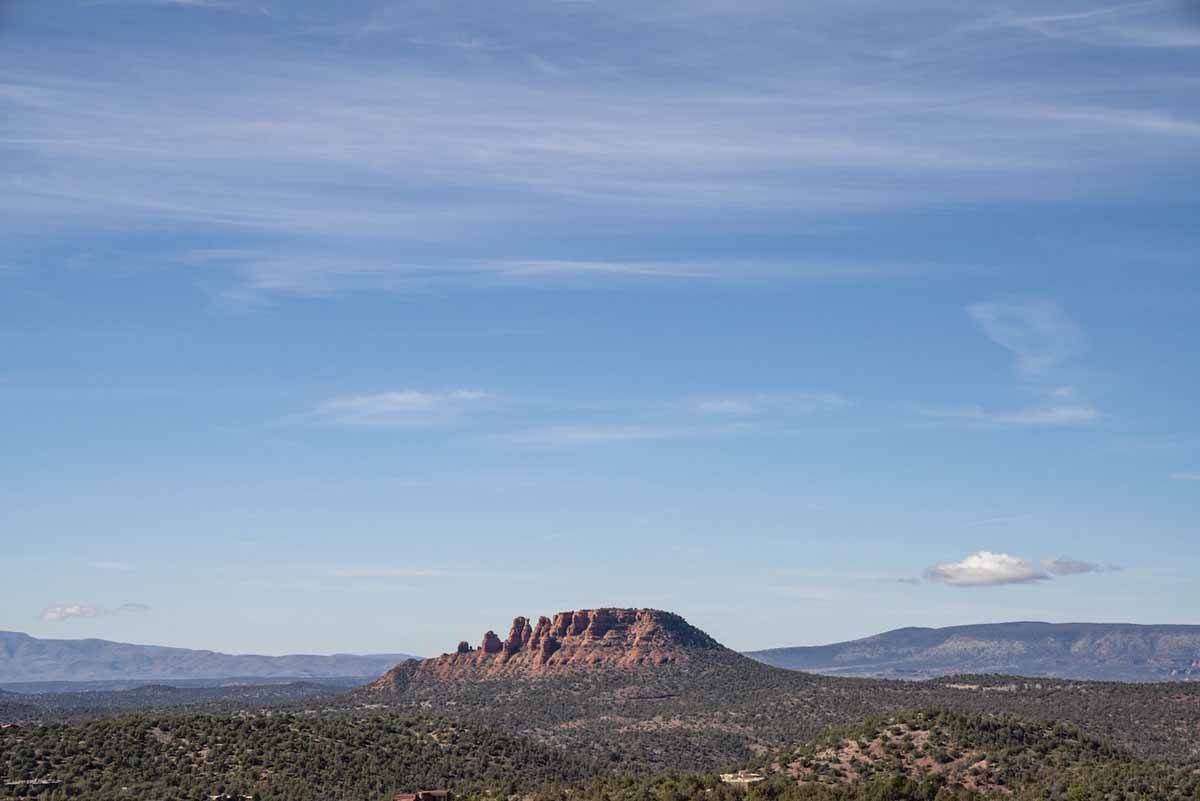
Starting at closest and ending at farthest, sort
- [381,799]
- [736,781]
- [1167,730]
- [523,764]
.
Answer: [736,781], [381,799], [523,764], [1167,730]

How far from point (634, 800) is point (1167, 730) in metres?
86.4

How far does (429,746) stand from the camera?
146750 millimetres

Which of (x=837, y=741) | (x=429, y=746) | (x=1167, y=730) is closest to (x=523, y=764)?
(x=429, y=746)

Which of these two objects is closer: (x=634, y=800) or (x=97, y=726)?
(x=634, y=800)

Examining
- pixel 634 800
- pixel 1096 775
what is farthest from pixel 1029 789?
pixel 634 800

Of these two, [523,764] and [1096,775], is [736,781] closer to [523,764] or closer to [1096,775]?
[1096,775]

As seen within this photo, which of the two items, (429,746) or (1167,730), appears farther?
(1167,730)

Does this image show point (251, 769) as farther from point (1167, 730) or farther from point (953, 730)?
point (1167, 730)

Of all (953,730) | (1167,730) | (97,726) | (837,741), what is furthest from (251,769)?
(1167,730)

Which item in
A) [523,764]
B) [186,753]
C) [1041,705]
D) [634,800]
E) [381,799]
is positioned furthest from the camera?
[1041,705]

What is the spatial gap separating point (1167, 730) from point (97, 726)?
111 meters

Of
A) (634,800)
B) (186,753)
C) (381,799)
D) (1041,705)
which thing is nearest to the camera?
(634,800)

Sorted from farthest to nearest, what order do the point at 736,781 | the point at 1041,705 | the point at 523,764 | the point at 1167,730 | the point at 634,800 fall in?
the point at 1041,705
the point at 1167,730
the point at 523,764
the point at 736,781
the point at 634,800

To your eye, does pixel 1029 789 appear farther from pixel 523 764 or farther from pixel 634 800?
pixel 523 764
